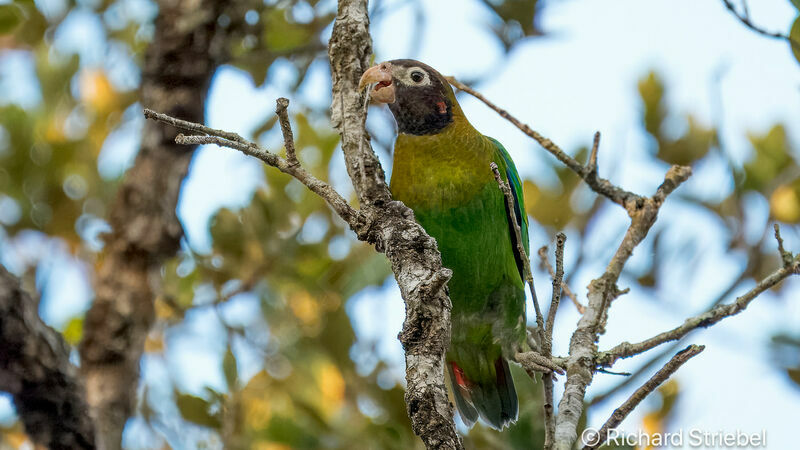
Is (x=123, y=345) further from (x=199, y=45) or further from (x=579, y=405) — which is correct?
(x=579, y=405)

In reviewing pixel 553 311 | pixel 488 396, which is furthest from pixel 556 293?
pixel 488 396

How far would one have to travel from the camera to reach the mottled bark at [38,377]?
10.2ft

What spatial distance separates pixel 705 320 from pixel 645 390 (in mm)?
493

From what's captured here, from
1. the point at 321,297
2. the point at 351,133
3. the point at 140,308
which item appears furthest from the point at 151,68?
the point at 351,133

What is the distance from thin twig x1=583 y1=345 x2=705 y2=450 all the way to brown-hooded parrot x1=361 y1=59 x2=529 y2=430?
5.54 ft

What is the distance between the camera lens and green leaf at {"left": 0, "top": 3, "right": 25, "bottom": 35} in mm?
4188

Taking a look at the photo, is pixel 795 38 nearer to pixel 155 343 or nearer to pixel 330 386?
pixel 330 386

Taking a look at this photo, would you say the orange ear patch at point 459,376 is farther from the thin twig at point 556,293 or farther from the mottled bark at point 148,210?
the thin twig at point 556,293

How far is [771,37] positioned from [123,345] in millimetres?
3311

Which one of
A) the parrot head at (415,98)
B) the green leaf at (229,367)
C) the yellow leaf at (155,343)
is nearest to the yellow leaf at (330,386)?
the green leaf at (229,367)

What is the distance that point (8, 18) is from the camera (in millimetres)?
4207

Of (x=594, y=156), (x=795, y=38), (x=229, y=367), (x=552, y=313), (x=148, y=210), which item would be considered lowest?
(x=229, y=367)

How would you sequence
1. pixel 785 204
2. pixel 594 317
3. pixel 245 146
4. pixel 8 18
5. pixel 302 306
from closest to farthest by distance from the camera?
pixel 245 146
pixel 594 317
pixel 8 18
pixel 785 204
pixel 302 306

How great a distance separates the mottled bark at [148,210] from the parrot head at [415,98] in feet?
3.45
